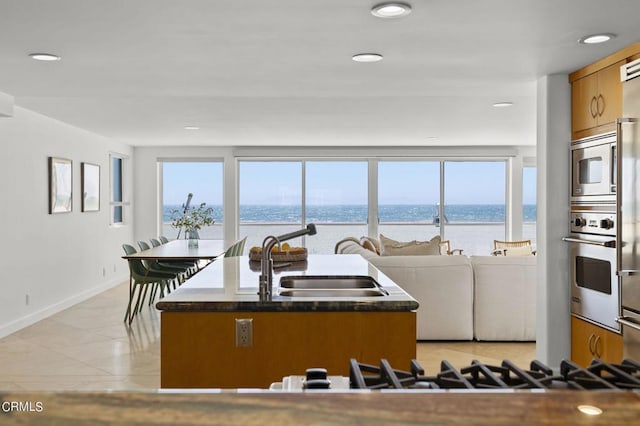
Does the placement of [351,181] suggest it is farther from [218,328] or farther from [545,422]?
[545,422]

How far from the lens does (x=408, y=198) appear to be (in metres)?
10.6

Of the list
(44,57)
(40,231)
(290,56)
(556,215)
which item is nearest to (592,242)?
(556,215)

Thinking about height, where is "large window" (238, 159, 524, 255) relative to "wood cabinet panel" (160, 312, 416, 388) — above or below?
above

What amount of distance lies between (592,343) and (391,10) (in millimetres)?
2709

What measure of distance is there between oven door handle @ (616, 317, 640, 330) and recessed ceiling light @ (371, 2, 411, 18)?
2215 millimetres

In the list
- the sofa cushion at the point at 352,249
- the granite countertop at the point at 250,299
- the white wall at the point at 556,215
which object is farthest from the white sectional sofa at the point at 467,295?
the granite countertop at the point at 250,299

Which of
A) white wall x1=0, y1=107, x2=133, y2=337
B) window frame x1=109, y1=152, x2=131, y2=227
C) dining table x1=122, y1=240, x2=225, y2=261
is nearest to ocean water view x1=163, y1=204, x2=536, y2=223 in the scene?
window frame x1=109, y1=152, x2=131, y2=227

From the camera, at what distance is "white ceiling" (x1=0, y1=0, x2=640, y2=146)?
2805mm

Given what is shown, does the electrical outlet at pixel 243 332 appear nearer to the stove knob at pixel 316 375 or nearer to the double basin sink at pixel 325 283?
the double basin sink at pixel 325 283

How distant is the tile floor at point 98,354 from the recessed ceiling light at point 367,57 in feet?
7.53

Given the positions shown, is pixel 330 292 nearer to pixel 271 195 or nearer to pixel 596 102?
pixel 596 102

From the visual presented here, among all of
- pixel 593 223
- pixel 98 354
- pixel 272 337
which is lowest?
pixel 98 354

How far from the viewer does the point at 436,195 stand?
1020 cm

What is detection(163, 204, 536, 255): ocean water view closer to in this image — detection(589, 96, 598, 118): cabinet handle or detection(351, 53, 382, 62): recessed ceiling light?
detection(589, 96, 598, 118): cabinet handle
